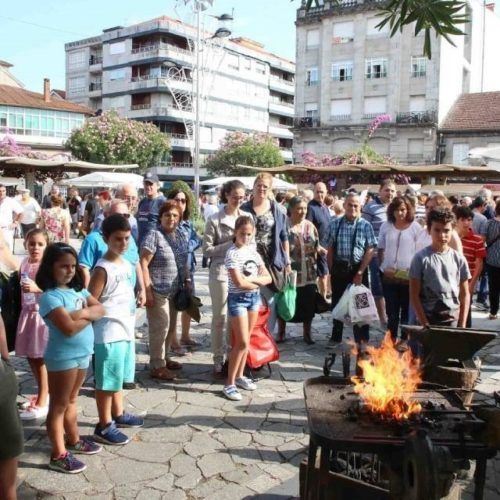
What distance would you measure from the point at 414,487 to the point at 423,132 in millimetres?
42524

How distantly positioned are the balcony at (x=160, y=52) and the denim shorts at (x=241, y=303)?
5714cm

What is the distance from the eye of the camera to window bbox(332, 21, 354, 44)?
1770 inches

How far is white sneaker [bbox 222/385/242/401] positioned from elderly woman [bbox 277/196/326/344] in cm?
204

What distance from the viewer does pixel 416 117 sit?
42062 mm

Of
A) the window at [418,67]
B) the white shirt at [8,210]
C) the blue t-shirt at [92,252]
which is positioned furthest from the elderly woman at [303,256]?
the window at [418,67]

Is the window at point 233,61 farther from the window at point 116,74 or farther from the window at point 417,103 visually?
the window at point 417,103

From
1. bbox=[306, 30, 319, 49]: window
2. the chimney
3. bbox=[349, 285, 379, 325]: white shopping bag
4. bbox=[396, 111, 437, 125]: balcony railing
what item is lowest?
bbox=[349, 285, 379, 325]: white shopping bag

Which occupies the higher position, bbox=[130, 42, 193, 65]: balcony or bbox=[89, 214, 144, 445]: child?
bbox=[130, 42, 193, 65]: balcony

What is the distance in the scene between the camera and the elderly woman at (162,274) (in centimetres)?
540

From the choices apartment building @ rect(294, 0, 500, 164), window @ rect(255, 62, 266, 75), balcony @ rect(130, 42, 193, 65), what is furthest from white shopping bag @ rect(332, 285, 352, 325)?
window @ rect(255, 62, 266, 75)

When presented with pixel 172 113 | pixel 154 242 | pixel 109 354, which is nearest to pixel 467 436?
pixel 109 354

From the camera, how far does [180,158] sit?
61.3m

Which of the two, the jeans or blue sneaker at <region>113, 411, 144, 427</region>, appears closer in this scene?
blue sneaker at <region>113, 411, 144, 427</region>

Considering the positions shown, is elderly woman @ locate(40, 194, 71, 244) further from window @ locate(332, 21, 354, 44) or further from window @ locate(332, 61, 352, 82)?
window @ locate(332, 21, 354, 44)
